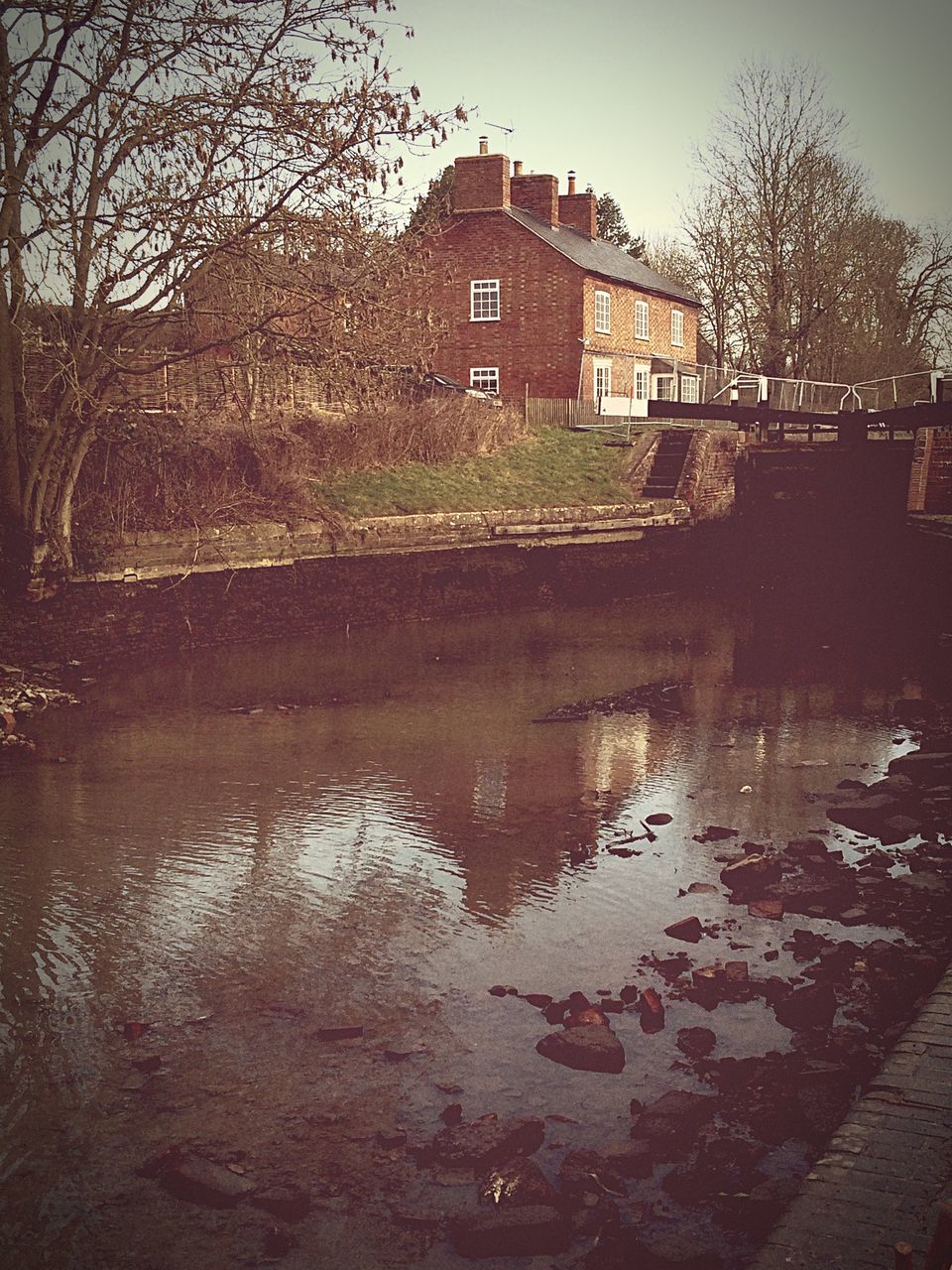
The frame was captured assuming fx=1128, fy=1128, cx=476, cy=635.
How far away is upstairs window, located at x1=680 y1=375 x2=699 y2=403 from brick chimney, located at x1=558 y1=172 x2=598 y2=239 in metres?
6.52

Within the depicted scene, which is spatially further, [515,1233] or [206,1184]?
[206,1184]

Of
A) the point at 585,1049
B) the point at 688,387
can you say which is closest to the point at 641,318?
the point at 688,387

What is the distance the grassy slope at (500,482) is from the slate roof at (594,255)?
10.9 meters

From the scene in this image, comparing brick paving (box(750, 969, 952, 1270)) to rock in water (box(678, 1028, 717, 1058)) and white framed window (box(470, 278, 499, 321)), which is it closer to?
rock in water (box(678, 1028, 717, 1058))

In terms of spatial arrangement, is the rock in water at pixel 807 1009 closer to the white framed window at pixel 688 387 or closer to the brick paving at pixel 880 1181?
the brick paving at pixel 880 1181

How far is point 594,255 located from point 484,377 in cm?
616

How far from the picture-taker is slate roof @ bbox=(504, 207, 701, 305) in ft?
122

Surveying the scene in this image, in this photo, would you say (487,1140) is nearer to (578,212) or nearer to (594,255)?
(594,255)

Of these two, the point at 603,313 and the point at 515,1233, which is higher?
the point at 603,313

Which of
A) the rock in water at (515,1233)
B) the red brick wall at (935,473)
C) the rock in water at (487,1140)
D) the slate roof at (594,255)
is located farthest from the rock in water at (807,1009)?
the slate roof at (594,255)

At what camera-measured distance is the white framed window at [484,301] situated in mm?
37938

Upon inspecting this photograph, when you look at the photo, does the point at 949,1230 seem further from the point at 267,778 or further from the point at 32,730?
the point at 32,730

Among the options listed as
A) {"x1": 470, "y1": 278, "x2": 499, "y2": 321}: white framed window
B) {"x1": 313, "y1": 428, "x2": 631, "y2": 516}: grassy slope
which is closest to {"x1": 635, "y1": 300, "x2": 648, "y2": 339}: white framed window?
{"x1": 470, "y1": 278, "x2": 499, "y2": 321}: white framed window

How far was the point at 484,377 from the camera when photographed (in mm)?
38500
